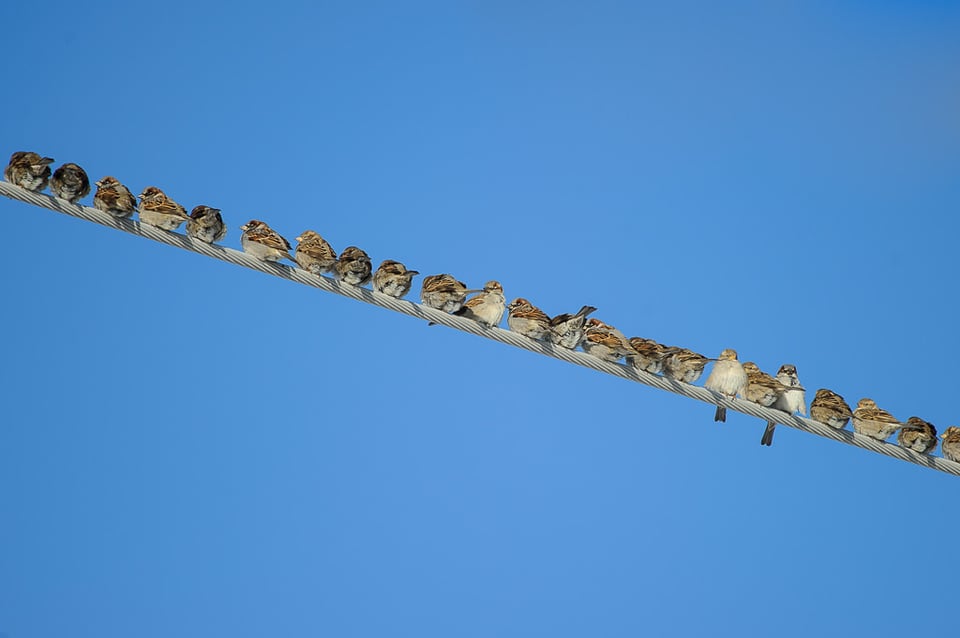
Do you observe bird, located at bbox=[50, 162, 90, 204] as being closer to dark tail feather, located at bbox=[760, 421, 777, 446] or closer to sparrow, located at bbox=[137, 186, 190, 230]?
sparrow, located at bbox=[137, 186, 190, 230]

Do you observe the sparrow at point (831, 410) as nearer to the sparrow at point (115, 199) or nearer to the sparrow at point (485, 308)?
the sparrow at point (485, 308)

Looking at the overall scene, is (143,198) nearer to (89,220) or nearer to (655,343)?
(89,220)

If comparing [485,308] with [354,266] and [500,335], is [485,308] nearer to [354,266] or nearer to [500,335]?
[354,266]

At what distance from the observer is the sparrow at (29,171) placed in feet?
46.3

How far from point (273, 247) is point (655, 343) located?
4.12 meters

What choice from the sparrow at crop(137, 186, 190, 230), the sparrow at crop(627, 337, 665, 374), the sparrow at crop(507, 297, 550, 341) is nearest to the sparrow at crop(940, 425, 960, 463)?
the sparrow at crop(627, 337, 665, 374)

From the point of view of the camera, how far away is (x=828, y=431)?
11.6m

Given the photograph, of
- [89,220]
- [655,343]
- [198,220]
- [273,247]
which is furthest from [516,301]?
[89,220]

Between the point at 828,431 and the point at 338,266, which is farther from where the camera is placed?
the point at 338,266

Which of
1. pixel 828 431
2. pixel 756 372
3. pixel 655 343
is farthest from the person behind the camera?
pixel 756 372

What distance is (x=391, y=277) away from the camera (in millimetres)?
13742

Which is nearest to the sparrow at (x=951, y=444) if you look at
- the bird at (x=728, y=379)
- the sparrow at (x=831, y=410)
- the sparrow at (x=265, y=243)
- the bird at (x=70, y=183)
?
the sparrow at (x=831, y=410)

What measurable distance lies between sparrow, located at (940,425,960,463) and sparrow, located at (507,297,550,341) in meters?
4.44

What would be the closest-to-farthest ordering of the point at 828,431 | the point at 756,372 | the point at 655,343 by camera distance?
1. the point at 828,431
2. the point at 655,343
3. the point at 756,372
